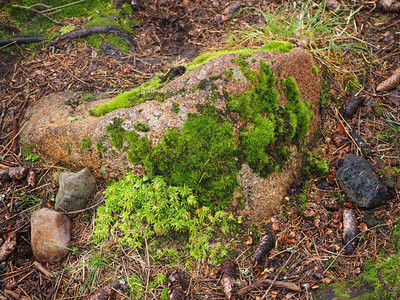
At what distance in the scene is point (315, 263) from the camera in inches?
120

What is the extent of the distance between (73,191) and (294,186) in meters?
2.67

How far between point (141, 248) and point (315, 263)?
1823 mm

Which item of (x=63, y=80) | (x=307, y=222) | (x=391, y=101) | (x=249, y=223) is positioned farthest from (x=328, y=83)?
(x=63, y=80)

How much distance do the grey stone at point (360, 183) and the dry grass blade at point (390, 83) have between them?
139cm

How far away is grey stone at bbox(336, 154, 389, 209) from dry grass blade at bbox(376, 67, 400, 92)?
1.39 metres

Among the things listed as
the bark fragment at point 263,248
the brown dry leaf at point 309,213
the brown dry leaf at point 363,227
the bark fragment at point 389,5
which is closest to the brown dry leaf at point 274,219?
the bark fragment at point 263,248

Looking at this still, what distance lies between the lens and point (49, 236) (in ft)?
10.9

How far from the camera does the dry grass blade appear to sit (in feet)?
14.0

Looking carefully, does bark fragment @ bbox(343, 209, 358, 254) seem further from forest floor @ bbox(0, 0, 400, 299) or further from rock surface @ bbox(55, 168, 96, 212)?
rock surface @ bbox(55, 168, 96, 212)

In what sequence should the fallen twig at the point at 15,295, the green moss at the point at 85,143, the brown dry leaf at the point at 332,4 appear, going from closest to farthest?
the fallen twig at the point at 15,295 → the green moss at the point at 85,143 → the brown dry leaf at the point at 332,4

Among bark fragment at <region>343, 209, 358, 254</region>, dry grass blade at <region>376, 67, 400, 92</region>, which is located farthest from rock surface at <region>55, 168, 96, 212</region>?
dry grass blade at <region>376, 67, 400, 92</region>

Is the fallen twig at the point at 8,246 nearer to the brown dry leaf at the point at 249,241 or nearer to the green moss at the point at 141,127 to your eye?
the green moss at the point at 141,127

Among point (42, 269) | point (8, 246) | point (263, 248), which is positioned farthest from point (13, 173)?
point (263, 248)

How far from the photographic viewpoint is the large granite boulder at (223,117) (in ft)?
11.4
